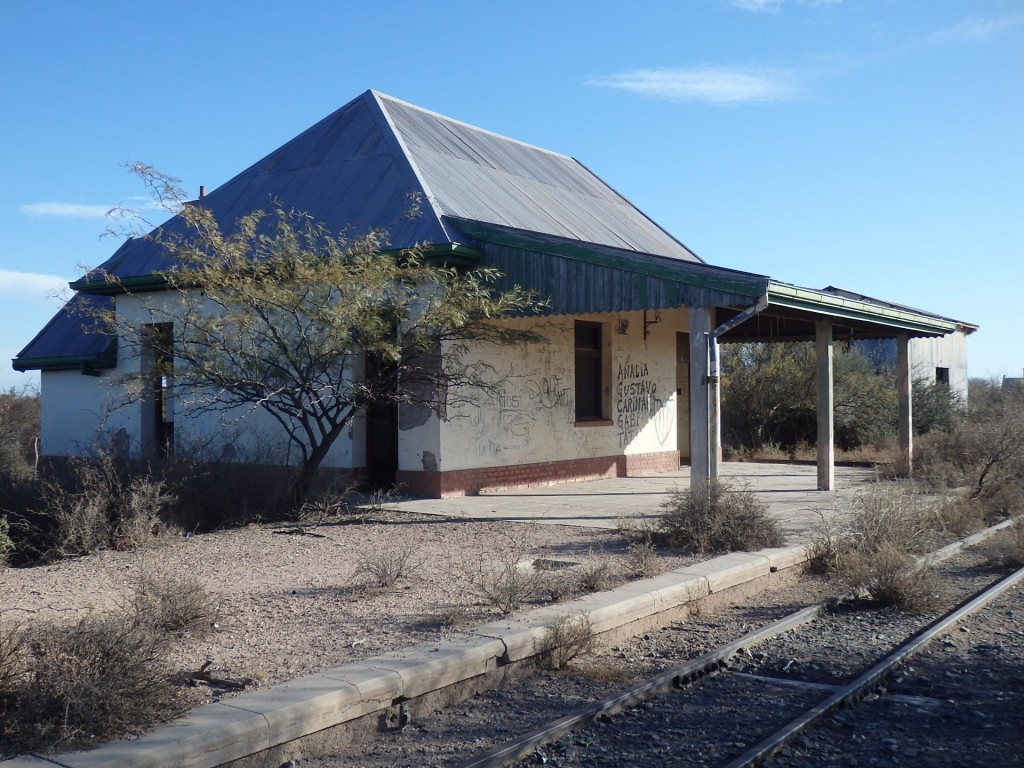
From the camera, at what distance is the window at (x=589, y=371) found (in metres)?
18.8

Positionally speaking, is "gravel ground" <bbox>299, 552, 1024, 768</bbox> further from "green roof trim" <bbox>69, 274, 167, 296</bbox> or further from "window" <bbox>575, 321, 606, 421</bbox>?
"green roof trim" <bbox>69, 274, 167, 296</bbox>

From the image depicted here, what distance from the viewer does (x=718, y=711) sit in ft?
21.1

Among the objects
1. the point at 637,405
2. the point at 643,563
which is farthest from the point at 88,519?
the point at 637,405

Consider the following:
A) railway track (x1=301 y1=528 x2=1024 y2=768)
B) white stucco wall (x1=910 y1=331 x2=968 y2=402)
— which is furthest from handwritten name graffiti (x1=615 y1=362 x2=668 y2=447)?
white stucco wall (x1=910 y1=331 x2=968 y2=402)

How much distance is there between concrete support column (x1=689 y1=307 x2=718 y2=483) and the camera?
1333cm

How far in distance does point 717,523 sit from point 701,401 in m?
2.71

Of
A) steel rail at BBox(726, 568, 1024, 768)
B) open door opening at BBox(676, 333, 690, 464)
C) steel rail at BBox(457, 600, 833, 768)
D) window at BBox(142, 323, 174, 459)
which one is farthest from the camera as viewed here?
open door opening at BBox(676, 333, 690, 464)

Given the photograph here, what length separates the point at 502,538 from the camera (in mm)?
11969

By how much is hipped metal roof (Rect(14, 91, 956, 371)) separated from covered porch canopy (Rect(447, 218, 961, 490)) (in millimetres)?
21

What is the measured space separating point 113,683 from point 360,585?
375 centimetres

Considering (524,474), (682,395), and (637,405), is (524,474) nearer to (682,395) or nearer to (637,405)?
(637,405)

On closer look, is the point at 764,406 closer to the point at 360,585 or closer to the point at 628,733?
the point at 360,585

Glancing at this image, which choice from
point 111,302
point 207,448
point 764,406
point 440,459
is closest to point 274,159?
point 111,302

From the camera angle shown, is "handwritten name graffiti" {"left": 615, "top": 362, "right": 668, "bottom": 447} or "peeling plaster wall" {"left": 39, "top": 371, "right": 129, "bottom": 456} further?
"handwritten name graffiti" {"left": 615, "top": 362, "right": 668, "bottom": 447}
